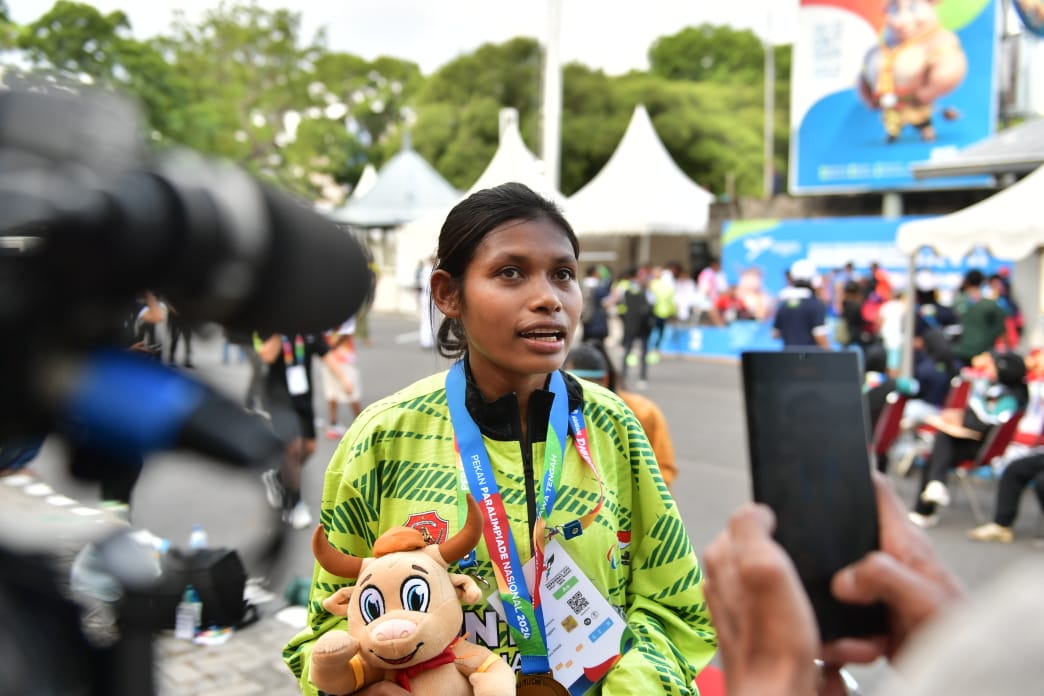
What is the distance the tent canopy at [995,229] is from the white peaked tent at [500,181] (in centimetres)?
426

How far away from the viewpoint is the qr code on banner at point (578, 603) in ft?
5.61

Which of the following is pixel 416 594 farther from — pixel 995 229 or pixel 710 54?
pixel 710 54

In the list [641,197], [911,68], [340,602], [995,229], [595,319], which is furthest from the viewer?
[911,68]

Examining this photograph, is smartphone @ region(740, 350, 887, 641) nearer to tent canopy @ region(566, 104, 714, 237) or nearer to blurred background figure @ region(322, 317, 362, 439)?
blurred background figure @ region(322, 317, 362, 439)

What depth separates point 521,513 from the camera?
67.7 inches

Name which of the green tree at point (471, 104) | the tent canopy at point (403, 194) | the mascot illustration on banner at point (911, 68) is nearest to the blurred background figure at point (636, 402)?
the tent canopy at point (403, 194)

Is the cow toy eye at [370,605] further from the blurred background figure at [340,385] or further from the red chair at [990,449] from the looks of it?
the blurred background figure at [340,385]

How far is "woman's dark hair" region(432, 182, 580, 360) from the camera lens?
183 centimetres

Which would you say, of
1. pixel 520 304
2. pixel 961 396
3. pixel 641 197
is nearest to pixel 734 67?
pixel 641 197

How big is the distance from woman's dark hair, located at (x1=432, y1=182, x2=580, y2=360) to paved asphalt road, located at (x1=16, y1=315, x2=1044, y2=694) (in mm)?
493

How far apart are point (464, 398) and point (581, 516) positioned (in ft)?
1.06

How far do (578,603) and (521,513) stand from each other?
199 millimetres

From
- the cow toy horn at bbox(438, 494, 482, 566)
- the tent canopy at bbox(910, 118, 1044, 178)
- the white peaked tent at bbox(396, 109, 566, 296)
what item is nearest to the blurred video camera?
the cow toy horn at bbox(438, 494, 482, 566)

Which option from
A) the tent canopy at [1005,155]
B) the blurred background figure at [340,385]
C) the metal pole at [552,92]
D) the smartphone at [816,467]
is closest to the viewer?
the smartphone at [816,467]
